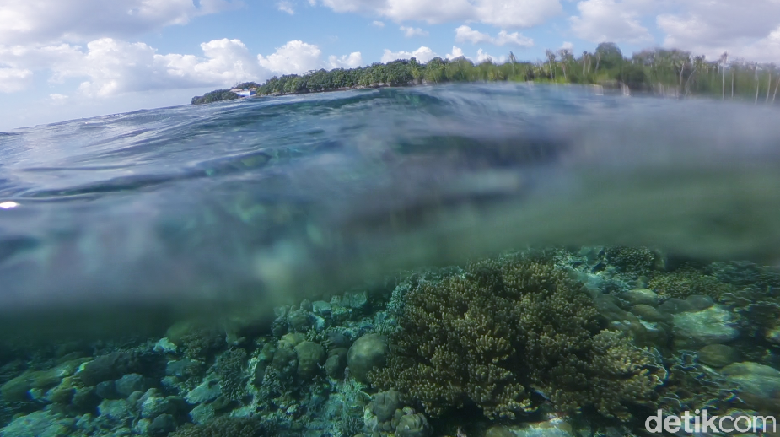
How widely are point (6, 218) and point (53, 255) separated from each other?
1210 millimetres

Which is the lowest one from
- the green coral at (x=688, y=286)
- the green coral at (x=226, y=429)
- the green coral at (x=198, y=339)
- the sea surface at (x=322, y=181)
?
the green coral at (x=226, y=429)

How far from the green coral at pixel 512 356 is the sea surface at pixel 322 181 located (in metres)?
4.02

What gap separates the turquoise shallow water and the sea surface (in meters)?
→ 0.06

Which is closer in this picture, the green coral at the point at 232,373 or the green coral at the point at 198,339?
the green coral at the point at 232,373

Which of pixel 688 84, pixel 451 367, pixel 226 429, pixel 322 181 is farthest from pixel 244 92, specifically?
pixel 688 84

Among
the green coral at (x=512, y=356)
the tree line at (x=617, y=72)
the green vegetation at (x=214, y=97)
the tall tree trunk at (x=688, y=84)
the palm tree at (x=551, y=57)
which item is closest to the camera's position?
the green coral at (x=512, y=356)

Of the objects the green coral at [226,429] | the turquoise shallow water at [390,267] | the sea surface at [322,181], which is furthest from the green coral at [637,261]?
the green coral at [226,429]

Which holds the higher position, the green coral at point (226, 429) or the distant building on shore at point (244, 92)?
the distant building on shore at point (244, 92)

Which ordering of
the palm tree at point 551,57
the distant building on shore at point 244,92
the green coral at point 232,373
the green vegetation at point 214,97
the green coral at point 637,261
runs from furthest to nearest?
the green vegetation at point 214,97 < the distant building on shore at point 244,92 < the green coral at point 637,261 < the palm tree at point 551,57 < the green coral at point 232,373

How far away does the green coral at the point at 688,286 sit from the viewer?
806 cm

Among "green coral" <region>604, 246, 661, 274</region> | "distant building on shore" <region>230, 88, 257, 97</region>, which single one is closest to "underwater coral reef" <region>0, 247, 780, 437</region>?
"green coral" <region>604, 246, 661, 274</region>

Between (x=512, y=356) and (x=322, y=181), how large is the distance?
18.7 feet

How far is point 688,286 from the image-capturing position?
324 inches

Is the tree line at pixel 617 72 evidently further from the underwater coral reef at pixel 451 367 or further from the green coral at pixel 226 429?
the green coral at pixel 226 429
